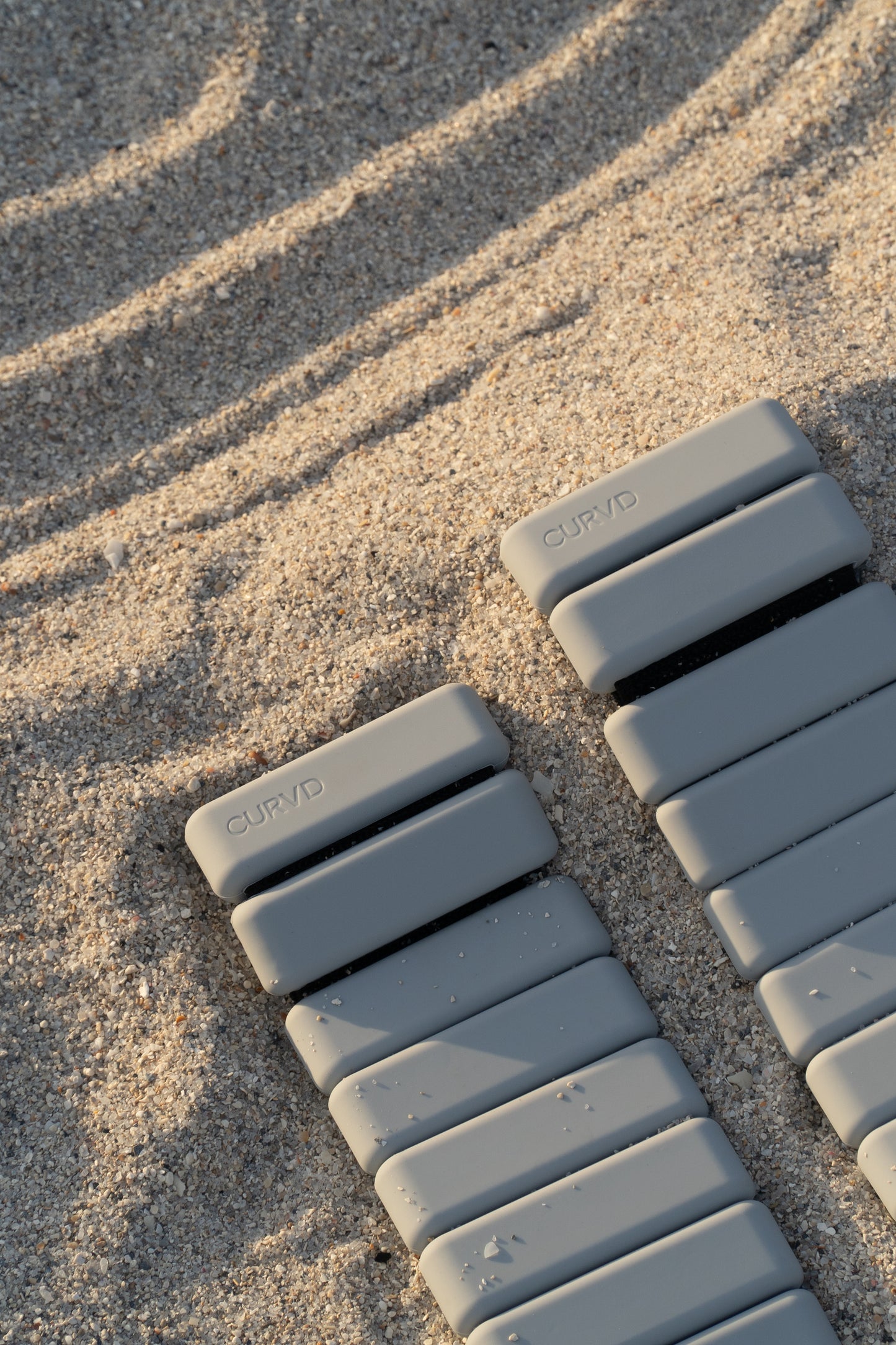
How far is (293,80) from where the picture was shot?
2.31 m

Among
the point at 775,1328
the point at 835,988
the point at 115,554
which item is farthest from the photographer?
the point at 115,554

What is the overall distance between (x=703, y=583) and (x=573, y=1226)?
1.05m

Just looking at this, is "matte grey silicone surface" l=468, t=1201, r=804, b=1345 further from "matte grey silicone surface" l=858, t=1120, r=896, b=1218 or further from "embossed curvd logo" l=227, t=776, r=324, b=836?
"embossed curvd logo" l=227, t=776, r=324, b=836

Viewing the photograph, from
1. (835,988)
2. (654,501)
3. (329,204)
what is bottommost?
(835,988)

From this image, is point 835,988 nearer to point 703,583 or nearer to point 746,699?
point 746,699

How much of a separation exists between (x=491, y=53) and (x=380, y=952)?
1942 millimetres

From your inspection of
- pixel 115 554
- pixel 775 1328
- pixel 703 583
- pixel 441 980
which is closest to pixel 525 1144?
pixel 441 980

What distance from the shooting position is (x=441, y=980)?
5.80ft

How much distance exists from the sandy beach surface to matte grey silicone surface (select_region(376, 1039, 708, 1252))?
0.13m

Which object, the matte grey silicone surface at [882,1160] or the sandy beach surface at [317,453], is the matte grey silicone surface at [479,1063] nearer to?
the sandy beach surface at [317,453]

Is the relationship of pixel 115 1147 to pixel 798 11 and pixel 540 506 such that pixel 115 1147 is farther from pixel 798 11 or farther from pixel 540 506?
pixel 798 11

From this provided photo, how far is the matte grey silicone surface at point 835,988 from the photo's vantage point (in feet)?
5.57

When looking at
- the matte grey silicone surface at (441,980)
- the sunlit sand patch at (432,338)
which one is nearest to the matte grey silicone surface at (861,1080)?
the matte grey silicone surface at (441,980)

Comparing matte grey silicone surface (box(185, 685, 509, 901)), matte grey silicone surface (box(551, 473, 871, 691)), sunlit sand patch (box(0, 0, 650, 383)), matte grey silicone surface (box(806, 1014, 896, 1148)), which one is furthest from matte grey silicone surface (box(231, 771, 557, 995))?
sunlit sand patch (box(0, 0, 650, 383))
